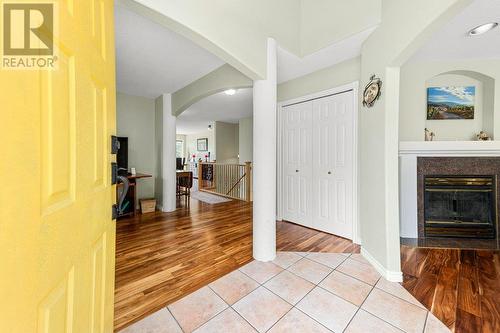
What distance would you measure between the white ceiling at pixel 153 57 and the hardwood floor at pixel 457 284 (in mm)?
3465

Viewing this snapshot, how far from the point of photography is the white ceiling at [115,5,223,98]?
2.18 metres

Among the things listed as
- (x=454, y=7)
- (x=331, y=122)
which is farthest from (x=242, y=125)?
(x=454, y=7)

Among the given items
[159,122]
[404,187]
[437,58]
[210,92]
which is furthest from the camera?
[159,122]

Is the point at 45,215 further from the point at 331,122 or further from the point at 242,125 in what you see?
the point at 242,125

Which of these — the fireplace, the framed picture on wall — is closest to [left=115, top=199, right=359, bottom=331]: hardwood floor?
the fireplace

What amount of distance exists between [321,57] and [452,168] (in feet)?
8.09

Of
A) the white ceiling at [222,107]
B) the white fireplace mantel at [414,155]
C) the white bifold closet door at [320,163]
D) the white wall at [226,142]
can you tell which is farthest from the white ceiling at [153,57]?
the white wall at [226,142]

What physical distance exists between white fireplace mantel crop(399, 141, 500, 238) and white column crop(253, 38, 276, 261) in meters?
1.92

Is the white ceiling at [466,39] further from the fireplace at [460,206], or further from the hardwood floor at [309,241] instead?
the hardwood floor at [309,241]

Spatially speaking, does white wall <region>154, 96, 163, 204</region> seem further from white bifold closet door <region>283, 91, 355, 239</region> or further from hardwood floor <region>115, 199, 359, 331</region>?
white bifold closet door <region>283, 91, 355, 239</region>

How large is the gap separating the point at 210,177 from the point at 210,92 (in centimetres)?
471

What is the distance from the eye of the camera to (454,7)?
1.37 meters

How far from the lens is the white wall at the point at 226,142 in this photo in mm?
8211

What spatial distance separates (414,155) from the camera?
2893 mm
